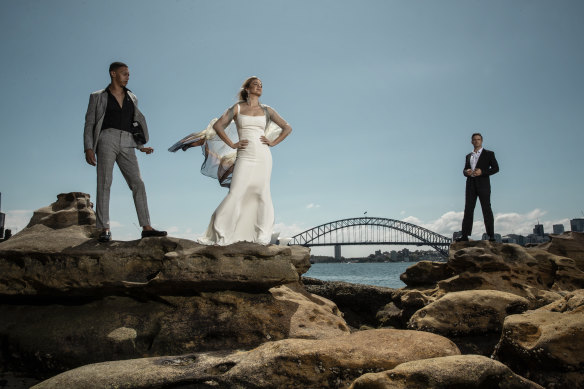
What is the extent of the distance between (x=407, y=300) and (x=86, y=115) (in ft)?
19.1

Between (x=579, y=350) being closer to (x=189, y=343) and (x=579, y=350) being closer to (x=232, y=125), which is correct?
(x=189, y=343)

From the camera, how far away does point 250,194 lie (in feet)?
20.2

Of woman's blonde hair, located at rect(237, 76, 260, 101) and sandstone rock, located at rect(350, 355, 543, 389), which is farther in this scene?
woman's blonde hair, located at rect(237, 76, 260, 101)

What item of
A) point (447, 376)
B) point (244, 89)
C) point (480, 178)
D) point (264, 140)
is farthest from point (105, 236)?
point (480, 178)

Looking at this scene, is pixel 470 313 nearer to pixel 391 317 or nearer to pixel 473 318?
pixel 473 318

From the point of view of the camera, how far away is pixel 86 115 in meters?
5.72

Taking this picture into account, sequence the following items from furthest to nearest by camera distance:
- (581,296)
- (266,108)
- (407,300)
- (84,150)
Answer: (407,300) < (266,108) < (84,150) < (581,296)

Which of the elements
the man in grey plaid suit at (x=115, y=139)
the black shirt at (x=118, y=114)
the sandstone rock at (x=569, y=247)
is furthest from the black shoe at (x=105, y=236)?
the sandstone rock at (x=569, y=247)

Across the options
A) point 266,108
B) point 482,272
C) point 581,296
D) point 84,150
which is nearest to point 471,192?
point 482,272

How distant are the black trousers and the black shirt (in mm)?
6669

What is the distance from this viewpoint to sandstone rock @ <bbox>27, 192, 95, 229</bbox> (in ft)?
20.3

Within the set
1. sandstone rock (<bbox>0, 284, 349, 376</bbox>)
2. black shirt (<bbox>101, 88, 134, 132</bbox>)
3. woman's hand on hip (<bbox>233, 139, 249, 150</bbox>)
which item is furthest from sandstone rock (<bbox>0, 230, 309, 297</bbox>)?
black shirt (<bbox>101, 88, 134, 132</bbox>)

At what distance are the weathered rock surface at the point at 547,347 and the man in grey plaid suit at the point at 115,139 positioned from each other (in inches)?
163

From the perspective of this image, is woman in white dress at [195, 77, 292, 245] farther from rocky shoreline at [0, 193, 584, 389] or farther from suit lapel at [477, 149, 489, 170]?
suit lapel at [477, 149, 489, 170]
